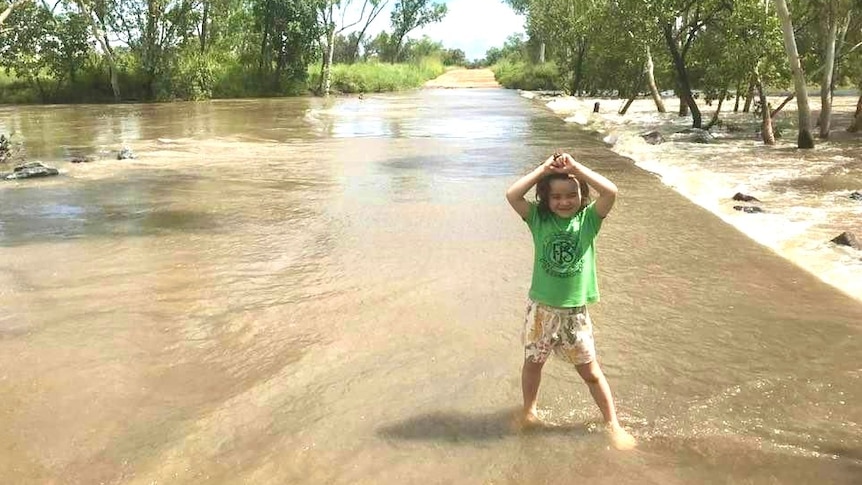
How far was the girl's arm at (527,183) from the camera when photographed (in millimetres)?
3480

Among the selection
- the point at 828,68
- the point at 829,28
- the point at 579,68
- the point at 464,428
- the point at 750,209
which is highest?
the point at 579,68

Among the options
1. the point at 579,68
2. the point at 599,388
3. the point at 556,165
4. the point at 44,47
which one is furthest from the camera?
the point at 579,68

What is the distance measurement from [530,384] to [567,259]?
0.72m

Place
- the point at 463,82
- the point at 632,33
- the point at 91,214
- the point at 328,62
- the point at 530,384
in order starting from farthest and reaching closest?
the point at 463,82
the point at 328,62
the point at 632,33
the point at 91,214
the point at 530,384

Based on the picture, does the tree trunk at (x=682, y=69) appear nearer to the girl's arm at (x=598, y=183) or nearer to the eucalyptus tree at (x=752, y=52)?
the eucalyptus tree at (x=752, y=52)

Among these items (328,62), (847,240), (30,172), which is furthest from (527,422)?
(328,62)

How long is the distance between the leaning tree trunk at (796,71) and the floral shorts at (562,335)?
43.4 feet

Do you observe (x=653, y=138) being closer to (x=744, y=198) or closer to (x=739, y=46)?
(x=739, y=46)

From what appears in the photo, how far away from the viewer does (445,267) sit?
6.97m

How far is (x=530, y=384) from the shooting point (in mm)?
3816

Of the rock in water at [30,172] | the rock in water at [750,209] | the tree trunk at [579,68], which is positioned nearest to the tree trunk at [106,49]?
the tree trunk at [579,68]

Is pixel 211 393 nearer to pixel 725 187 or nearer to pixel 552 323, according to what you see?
pixel 552 323

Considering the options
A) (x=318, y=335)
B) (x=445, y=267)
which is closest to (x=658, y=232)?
(x=445, y=267)

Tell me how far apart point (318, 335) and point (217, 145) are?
13.7m
